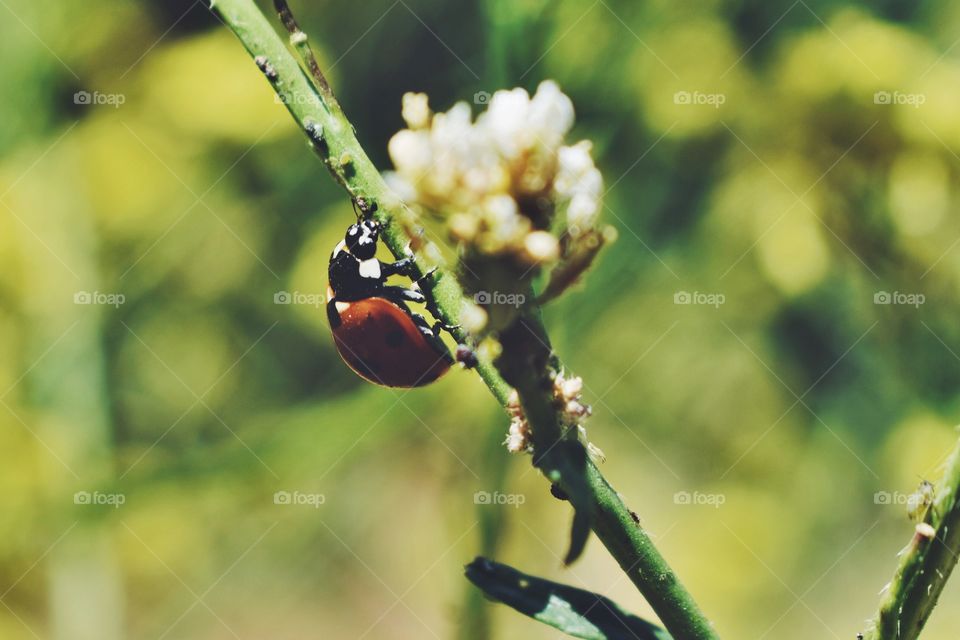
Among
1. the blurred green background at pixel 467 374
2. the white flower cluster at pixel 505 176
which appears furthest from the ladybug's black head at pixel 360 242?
the white flower cluster at pixel 505 176

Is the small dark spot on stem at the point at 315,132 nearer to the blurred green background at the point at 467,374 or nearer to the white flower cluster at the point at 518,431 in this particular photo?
the white flower cluster at the point at 518,431

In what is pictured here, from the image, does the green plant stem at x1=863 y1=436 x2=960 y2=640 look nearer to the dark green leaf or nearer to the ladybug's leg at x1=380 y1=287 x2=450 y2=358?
the dark green leaf

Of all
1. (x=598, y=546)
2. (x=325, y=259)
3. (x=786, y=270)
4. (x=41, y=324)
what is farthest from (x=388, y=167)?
(x=598, y=546)

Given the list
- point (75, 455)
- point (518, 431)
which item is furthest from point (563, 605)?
point (75, 455)

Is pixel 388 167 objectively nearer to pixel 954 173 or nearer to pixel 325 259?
pixel 325 259

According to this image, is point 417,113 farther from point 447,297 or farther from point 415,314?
point 415,314

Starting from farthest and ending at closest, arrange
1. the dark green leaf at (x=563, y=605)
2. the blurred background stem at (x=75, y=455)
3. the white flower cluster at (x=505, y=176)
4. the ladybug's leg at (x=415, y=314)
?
the blurred background stem at (x=75, y=455), the ladybug's leg at (x=415, y=314), the dark green leaf at (x=563, y=605), the white flower cluster at (x=505, y=176)
